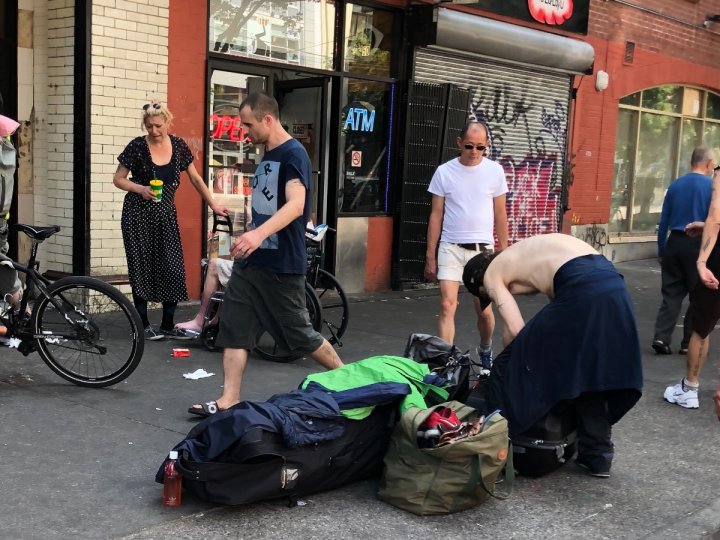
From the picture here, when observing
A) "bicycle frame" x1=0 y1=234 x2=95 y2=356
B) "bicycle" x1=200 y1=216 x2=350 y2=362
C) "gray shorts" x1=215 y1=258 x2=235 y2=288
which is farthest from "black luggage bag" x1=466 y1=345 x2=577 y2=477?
"gray shorts" x1=215 y1=258 x2=235 y2=288

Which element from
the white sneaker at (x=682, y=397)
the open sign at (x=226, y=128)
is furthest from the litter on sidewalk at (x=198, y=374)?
the open sign at (x=226, y=128)

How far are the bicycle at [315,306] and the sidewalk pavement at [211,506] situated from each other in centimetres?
48

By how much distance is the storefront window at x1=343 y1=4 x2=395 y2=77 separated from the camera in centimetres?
969

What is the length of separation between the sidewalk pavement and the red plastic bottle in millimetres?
47

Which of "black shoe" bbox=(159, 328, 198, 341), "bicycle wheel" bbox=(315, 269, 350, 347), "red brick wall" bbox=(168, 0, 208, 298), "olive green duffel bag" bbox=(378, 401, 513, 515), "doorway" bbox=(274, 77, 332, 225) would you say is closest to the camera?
"olive green duffel bag" bbox=(378, 401, 513, 515)

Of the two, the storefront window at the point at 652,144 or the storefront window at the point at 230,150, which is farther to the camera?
the storefront window at the point at 652,144

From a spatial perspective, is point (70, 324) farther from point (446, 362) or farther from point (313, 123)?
point (313, 123)

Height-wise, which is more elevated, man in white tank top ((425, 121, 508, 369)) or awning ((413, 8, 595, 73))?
awning ((413, 8, 595, 73))

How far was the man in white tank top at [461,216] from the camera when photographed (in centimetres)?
601

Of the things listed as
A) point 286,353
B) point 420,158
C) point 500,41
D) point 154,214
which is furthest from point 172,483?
point 500,41

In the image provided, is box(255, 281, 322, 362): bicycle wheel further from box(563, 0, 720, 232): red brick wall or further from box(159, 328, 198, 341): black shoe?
box(563, 0, 720, 232): red brick wall

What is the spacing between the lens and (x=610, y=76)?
1340 centimetres

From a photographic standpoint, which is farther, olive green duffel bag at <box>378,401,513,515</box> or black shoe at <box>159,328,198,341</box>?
black shoe at <box>159,328,198,341</box>

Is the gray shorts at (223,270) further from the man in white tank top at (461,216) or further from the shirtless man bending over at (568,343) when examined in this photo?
the shirtless man bending over at (568,343)
